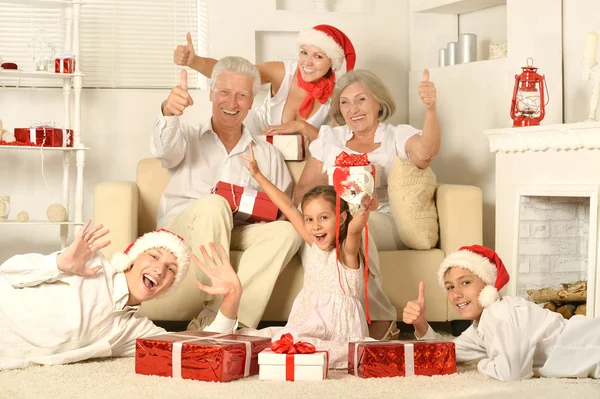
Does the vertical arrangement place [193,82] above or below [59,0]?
below

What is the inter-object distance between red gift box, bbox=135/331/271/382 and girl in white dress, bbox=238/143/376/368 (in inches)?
13.1

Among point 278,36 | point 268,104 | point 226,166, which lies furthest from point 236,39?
point 226,166

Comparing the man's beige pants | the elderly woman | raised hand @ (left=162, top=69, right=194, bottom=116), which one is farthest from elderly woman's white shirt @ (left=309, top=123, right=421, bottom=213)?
raised hand @ (left=162, top=69, right=194, bottom=116)

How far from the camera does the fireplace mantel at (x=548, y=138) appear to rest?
10.6 feet

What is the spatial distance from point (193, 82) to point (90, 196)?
2.79ft

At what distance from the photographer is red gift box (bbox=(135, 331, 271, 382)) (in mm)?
2523

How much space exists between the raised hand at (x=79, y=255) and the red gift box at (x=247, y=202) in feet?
2.69

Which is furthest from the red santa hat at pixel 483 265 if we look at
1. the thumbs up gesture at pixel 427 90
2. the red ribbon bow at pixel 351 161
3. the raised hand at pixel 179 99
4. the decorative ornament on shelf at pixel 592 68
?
the raised hand at pixel 179 99

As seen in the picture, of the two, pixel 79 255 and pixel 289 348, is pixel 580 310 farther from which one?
pixel 79 255

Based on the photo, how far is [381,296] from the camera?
11.1 ft

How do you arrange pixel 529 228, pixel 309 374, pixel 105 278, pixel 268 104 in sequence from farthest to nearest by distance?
pixel 268 104
pixel 529 228
pixel 105 278
pixel 309 374

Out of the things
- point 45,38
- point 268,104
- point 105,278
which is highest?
point 45,38

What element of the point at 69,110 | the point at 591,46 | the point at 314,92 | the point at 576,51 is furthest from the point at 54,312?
the point at 576,51

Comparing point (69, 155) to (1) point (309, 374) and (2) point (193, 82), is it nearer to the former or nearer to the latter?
(2) point (193, 82)
